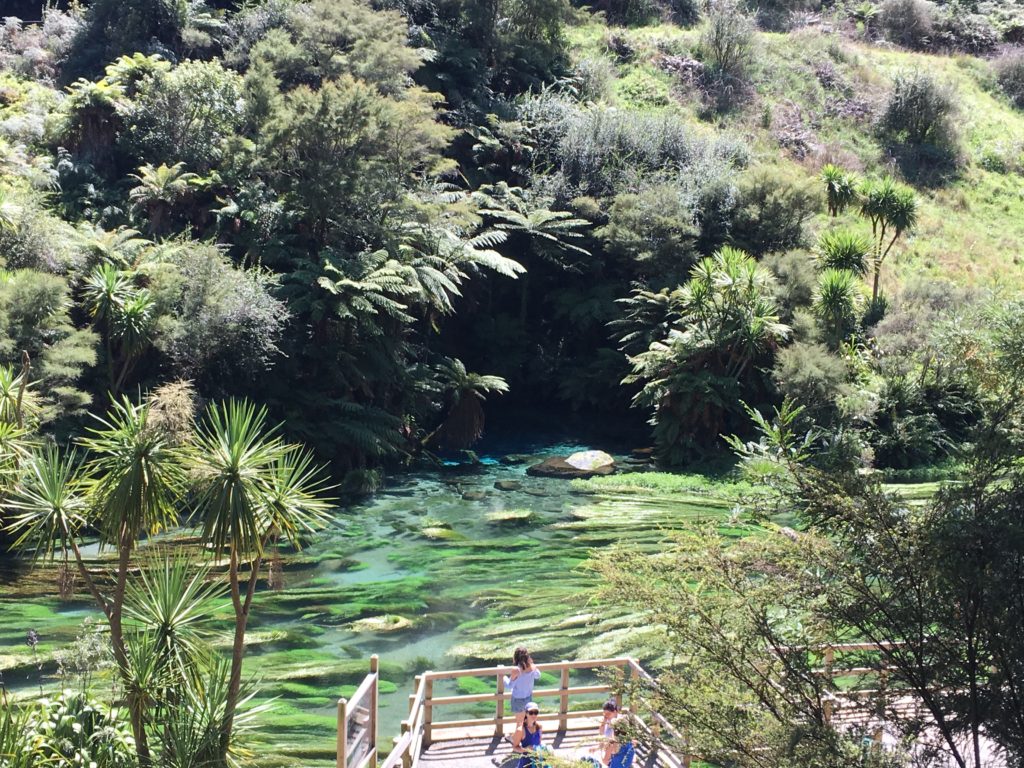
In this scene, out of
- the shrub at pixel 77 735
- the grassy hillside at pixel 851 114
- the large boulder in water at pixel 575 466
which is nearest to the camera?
the shrub at pixel 77 735

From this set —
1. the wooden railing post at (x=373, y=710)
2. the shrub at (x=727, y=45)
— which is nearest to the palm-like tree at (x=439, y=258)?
the wooden railing post at (x=373, y=710)

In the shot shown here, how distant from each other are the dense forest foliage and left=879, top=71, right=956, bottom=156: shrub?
1.08 m

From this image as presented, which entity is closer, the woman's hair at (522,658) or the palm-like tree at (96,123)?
the woman's hair at (522,658)

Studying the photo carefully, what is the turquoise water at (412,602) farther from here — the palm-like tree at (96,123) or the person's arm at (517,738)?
the palm-like tree at (96,123)

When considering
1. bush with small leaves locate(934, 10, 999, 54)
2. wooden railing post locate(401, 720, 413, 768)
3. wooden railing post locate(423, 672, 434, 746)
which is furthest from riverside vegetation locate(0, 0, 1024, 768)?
bush with small leaves locate(934, 10, 999, 54)

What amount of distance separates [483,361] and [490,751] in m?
17.9

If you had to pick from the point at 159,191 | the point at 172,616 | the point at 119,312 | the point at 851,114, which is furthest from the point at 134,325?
the point at 851,114

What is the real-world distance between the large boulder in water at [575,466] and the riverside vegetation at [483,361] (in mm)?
826

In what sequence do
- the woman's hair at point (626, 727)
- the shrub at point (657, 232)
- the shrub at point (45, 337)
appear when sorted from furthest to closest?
the shrub at point (657, 232) → the shrub at point (45, 337) → the woman's hair at point (626, 727)

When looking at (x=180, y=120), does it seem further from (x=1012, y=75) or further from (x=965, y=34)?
(x=965, y=34)

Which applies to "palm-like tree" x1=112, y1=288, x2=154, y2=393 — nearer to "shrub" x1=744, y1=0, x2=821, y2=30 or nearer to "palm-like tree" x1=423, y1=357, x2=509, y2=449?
"palm-like tree" x1=423, y1=357, x2=509, y2=449

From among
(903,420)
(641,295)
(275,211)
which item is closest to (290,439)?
(275,211)

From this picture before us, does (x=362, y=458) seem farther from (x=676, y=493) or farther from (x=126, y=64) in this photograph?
(x=126, y=64)

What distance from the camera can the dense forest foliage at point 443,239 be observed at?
1758 centimetres
